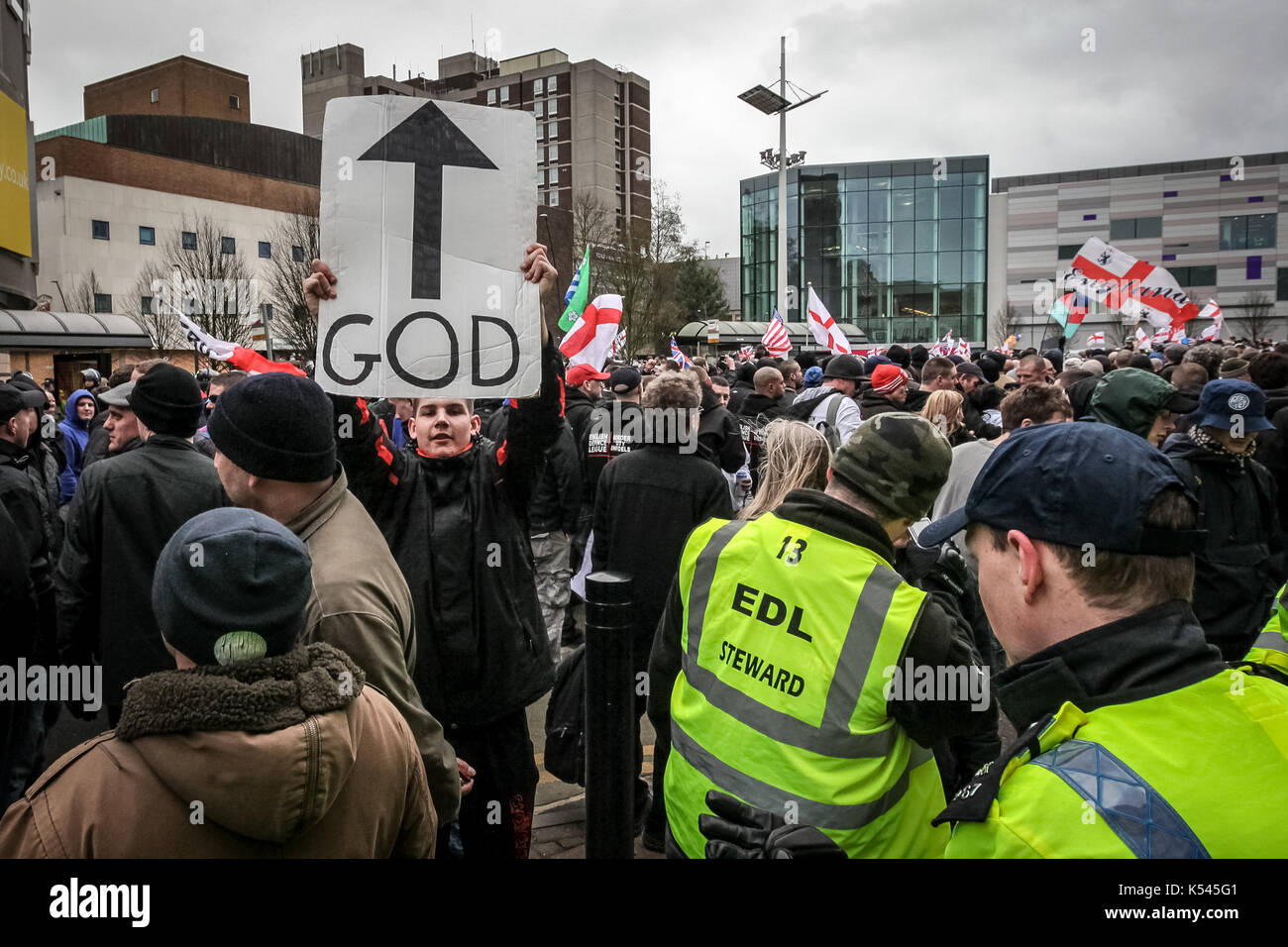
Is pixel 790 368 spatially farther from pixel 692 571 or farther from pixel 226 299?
pixel 226 299

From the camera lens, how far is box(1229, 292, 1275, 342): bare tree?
53.0 metres

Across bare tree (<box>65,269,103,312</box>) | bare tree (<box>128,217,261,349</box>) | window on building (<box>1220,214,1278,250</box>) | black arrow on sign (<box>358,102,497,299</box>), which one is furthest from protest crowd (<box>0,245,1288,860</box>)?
window on building (<box>1220,214,1278,250</box>)

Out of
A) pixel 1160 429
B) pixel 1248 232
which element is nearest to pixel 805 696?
pixel 1160 429

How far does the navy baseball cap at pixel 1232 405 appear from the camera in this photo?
161 inches

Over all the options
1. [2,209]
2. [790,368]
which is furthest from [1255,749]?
[2,209]

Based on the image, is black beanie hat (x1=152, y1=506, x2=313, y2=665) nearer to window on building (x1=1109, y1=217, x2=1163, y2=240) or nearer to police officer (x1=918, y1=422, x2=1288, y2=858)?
police officer (x1=918, y1=422, x2=1288, y2=858)

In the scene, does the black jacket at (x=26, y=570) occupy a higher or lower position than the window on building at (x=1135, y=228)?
lower

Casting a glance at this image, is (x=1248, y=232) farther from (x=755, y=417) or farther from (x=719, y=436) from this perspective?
(x=719, y=436)

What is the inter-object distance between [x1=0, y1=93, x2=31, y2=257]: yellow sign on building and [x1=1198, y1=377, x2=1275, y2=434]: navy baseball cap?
33.1ft

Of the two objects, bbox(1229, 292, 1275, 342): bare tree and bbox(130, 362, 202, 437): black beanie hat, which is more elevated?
bbox(1229, 292, 1275, 342): bare tree

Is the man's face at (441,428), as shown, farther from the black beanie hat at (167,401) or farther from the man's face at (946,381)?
the man's face at (946,381)

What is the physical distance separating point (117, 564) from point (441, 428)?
152 centimetres

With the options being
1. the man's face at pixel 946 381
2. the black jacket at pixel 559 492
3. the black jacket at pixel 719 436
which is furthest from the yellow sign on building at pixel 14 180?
the man's face at pixel 946 381

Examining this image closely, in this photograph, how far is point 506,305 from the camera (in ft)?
9.75
